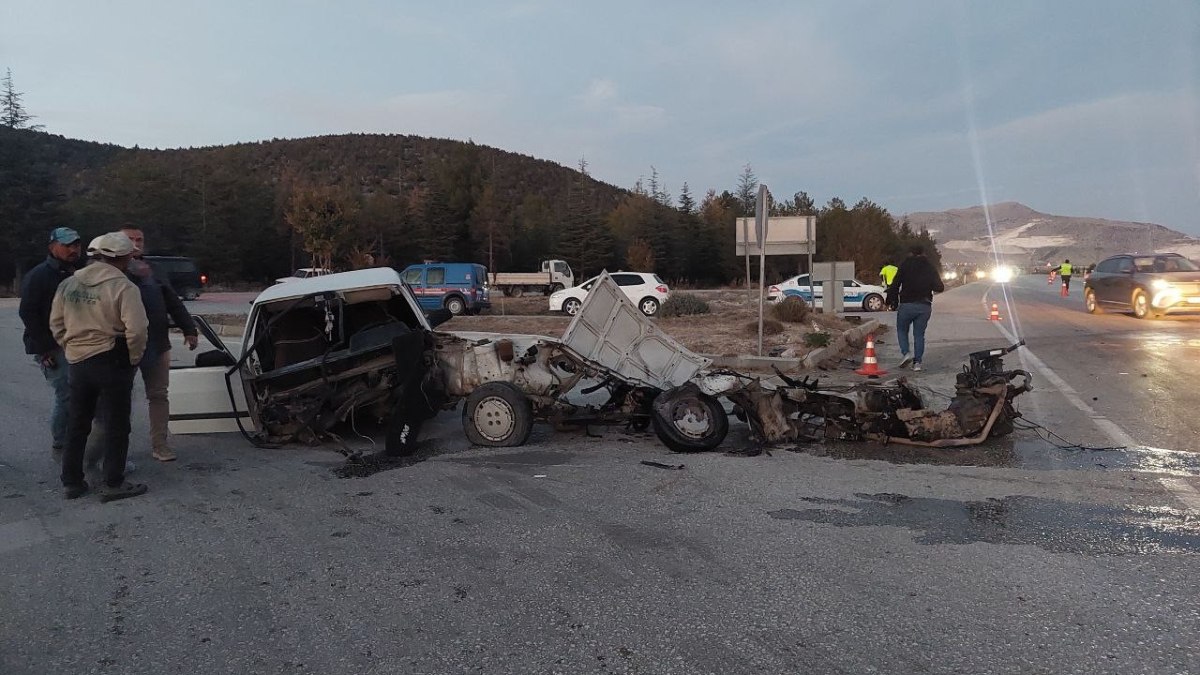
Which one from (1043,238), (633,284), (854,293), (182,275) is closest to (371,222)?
(182,275)

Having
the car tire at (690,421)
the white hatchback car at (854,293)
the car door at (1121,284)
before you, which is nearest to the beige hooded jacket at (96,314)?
the car tire at (690,421)

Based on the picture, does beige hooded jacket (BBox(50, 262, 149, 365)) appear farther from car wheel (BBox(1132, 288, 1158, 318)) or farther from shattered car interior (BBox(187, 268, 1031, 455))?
car wheel (BBox(1132, 288, 1158, 318))

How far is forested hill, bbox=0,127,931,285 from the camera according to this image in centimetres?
4050

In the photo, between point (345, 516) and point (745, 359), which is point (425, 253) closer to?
point (745, 359)

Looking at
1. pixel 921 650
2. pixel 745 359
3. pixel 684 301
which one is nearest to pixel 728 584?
pixel 921 650

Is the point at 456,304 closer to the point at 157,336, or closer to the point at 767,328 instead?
the point at 767,328

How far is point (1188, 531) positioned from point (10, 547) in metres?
6.49

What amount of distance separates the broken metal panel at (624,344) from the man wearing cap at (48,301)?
12.0ft

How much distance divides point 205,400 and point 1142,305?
19012 mm

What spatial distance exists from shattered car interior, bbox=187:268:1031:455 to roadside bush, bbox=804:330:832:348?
20.2ft

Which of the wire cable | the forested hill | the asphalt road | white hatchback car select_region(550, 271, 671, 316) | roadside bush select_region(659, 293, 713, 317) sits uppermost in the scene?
the forested hill

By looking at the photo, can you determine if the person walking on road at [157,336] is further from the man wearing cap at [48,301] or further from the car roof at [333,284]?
the car roof at [333,284]

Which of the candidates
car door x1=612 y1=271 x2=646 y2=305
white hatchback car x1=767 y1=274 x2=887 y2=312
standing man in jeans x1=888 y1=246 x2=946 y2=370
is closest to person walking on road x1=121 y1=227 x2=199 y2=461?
standing man in jeans x1=888 y1=246 x2=946 y2=370

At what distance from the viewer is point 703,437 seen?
5.86 m
